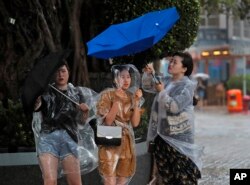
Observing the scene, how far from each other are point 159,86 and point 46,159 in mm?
1361

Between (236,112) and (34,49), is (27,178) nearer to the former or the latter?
(34,49)

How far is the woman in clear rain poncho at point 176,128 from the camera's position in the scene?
5594 millimetres

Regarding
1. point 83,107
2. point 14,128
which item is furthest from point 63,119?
point 14,128

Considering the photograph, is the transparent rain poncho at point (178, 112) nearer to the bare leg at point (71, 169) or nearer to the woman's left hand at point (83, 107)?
the woman's left hand at point (83, 107)

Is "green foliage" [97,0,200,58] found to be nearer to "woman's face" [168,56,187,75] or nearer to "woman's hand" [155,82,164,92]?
"woman's face" [168,56,187,75]

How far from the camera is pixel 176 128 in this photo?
5641 mm

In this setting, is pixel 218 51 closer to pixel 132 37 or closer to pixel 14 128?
pixel 14 128

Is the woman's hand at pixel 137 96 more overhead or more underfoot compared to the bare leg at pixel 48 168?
more overhead

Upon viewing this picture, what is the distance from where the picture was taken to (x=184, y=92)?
5578 mm

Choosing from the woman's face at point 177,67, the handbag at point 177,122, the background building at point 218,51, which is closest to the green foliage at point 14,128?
the handbag at point 177,122

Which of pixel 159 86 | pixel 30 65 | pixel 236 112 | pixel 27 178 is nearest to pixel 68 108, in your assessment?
pixel 159 86

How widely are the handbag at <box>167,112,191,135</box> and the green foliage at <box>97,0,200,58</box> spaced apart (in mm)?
2131

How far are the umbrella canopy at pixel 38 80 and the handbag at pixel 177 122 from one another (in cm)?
129

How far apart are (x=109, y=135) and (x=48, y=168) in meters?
0.70
